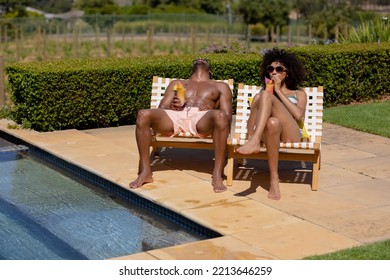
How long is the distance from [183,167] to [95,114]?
260cm

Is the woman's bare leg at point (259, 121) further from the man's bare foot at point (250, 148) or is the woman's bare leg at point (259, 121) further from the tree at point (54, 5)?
the tree at point (54, 5)

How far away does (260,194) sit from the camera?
7426 millimetres

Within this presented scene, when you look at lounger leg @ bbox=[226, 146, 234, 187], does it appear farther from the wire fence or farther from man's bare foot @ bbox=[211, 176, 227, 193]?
the wire fence

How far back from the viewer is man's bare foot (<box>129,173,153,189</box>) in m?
7.64

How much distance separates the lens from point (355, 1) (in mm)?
62219

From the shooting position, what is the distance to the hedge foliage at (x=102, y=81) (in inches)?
409

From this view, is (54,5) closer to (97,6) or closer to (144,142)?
(97,6)

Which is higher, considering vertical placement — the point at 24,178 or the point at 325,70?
the point at 325,70

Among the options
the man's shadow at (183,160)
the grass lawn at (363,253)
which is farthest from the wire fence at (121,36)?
the grass lawn at (363,253)

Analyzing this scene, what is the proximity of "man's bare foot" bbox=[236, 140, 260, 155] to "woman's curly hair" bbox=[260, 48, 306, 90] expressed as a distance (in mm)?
1042

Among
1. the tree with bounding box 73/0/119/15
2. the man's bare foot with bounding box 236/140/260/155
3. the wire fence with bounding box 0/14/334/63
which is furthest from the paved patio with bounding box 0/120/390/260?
the tree with bounding box 73/0/119/15
